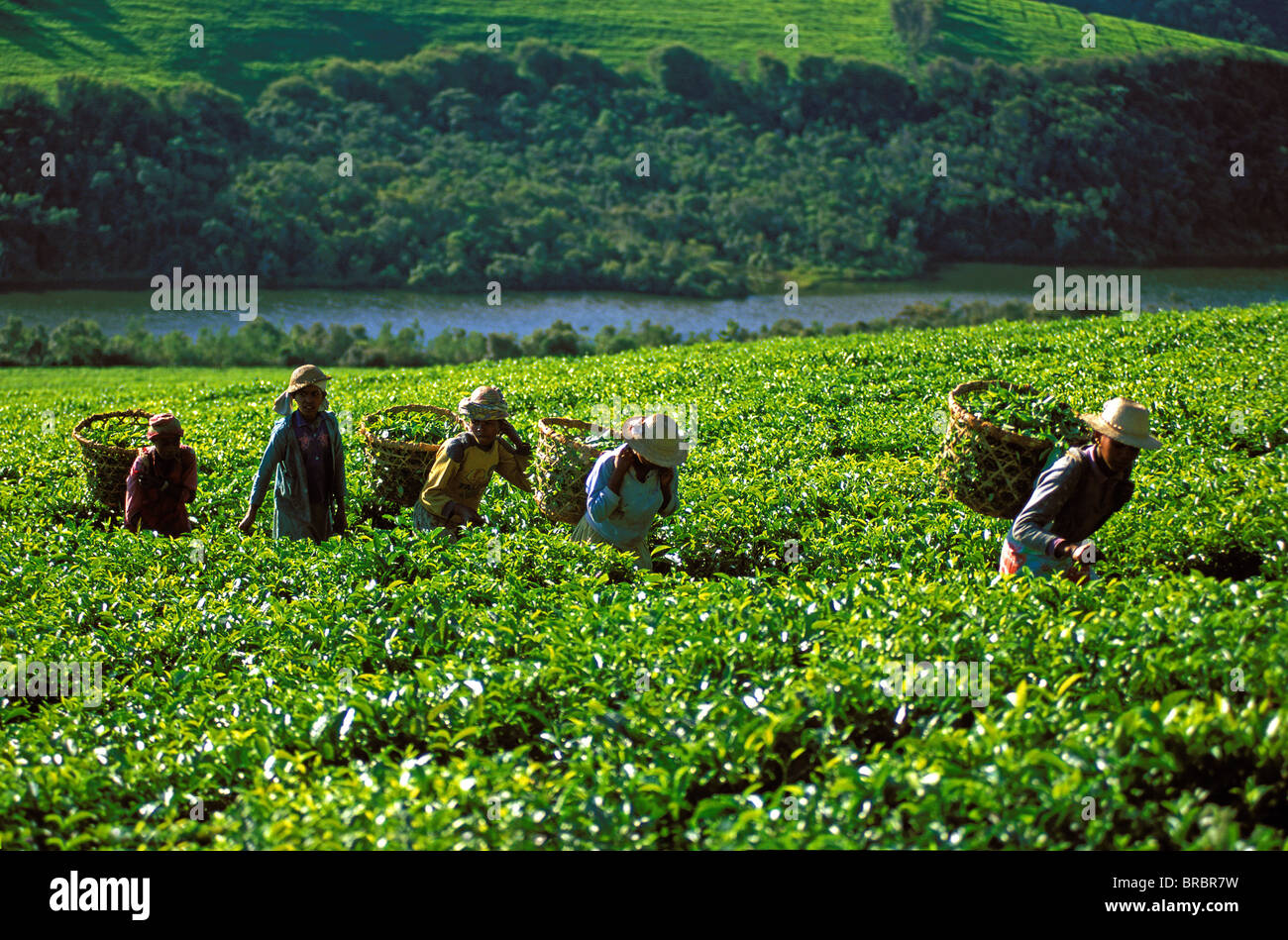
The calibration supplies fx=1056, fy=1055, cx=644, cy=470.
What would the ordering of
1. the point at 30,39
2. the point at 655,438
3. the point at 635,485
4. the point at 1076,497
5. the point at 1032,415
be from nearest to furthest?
1. the point at 1076,497
2. the point at 655,438
3. the point at 635,485
4. the point at 1032,415
5. the point at 30,39

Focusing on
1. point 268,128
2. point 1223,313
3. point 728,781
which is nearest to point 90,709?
point 728,781

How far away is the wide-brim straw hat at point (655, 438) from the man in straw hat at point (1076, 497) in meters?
2.09

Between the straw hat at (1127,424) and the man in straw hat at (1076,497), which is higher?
the straw hat at (1127,424)

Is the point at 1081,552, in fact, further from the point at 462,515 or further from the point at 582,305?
the point at 582,305

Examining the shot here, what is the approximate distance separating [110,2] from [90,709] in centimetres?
9492

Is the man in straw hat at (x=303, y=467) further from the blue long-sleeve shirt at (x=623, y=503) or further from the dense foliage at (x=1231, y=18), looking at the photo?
the dense foliage at (x=1231, y=18)

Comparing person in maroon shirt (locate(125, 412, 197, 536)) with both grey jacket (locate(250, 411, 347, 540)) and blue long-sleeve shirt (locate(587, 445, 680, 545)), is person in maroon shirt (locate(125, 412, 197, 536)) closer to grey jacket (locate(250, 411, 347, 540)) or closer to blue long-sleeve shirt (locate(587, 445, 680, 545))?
grey jacket (locate(250, 411, 347, 540))

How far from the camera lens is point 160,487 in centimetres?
882

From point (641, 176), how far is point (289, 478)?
75462 mm

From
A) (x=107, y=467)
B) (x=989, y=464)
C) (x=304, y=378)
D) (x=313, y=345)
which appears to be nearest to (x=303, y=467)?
(x=304, y=378)

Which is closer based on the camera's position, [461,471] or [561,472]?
[561,472]

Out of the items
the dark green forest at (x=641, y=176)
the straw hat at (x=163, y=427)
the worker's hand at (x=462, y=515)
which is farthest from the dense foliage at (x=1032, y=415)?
the dark green forest at (x=641, y=176)

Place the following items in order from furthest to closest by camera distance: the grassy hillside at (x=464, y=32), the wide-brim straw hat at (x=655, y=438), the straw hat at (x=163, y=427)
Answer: the grassy hillside at (x=464, y=32) → the straw hat at (x=163, y=427) → the wide-brim straw hat at (x=655, y=438)

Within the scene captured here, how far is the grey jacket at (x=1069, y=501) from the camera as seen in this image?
5902 millimetres
